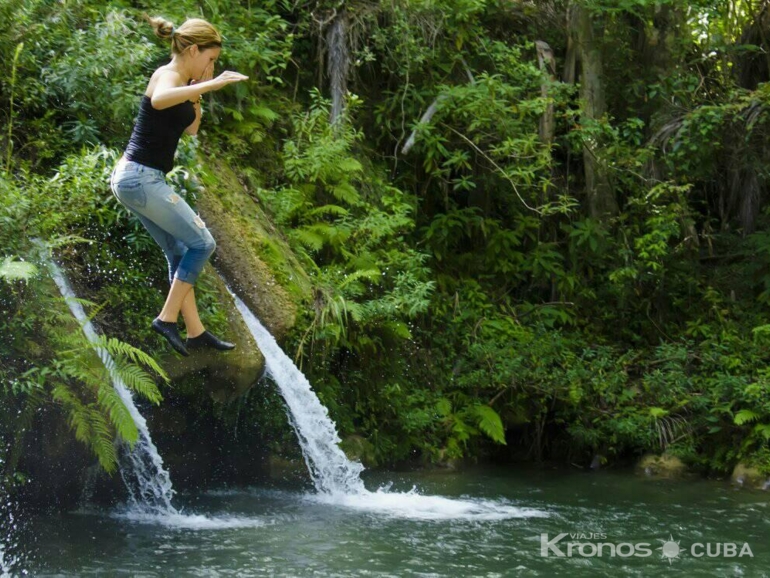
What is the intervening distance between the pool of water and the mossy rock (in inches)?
66.7

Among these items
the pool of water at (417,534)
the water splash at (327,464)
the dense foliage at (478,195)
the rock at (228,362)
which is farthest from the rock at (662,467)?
the rock at (228,362)

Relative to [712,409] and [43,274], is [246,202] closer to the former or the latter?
[43,274]

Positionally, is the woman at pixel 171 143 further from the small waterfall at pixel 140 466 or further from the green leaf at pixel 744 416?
the green leaf at pixel 744 416

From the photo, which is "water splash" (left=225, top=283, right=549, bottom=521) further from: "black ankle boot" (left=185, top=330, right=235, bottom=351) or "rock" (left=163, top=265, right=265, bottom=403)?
"black ankle boot" (left=185, top=330, right=235, bottom=351)

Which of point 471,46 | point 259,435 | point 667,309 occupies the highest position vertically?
point 471,46

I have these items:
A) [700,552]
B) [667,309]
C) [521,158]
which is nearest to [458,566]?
[700,552]

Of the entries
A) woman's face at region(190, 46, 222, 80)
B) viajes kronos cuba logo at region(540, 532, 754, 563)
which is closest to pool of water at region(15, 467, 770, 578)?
viajes kronos cuba logo at region(540, 532, 754, 563)

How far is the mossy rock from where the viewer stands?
9.73 metres

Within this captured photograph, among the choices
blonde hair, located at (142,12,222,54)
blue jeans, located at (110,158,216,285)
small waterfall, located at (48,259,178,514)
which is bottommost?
small waterfall, located at (48,259,178,514)

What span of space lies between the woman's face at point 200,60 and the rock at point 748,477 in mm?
7808

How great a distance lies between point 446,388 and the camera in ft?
41.3

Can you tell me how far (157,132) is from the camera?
6.46 metres

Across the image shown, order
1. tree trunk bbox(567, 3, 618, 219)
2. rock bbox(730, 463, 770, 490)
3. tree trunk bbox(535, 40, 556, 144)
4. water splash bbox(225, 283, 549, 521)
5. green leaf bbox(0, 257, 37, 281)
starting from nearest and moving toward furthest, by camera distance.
Answer: 1. green leaf bbox(0, 257, 37, 281)
2. water splash bbox(225, 283, 549, 521)
3. rock bbox(730, 463, 770, 490)
4. tree trunk bbox(535, 40, 556, 144)
5. tree trunk bbox(567, 3, 618, 219)

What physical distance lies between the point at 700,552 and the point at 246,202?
17.1ft
